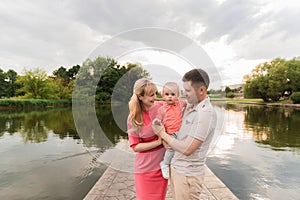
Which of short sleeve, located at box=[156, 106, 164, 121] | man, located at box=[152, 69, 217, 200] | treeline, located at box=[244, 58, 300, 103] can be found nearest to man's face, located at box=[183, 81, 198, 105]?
man, located at box=[152, 69, 217, 200]

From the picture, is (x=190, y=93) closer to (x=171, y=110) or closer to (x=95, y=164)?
(x=171, y=110)

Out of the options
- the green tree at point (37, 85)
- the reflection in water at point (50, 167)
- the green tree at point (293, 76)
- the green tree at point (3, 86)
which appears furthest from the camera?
the green tree at point (3, 86)

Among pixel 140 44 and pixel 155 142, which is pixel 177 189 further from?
pixel 140 44

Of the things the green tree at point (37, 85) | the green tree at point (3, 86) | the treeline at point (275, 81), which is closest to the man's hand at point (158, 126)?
the green tree at point (37, 85)

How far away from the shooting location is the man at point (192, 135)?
138 cm

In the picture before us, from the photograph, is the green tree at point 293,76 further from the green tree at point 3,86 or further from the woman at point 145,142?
the green tree at point 3,86

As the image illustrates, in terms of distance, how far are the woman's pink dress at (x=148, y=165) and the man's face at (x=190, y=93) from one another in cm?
21

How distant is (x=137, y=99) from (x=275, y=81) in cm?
4730

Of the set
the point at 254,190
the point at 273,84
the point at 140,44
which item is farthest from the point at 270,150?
the point at 273,84

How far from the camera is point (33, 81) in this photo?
128ft

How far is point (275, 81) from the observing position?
42156mm

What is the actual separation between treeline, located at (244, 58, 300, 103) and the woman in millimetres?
44609

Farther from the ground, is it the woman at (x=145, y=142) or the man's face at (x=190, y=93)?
the man's face at (x=190, y=93)

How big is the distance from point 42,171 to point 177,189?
4992 mm
